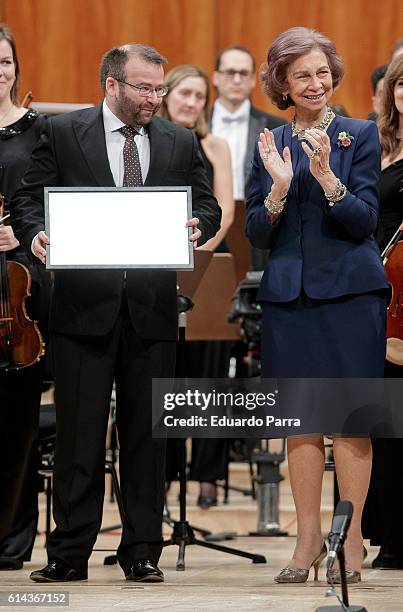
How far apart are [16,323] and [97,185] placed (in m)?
0.55

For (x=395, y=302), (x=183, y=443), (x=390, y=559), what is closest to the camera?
(x=395, y=302)

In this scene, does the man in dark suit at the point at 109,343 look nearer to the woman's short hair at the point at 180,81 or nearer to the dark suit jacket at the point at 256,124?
the woman's short hair at the point at 180,81

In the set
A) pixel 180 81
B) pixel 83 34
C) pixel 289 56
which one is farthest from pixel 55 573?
pixel 83 34

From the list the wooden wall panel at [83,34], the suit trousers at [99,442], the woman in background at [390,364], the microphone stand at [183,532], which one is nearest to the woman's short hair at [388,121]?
the woman in background at [390,364]

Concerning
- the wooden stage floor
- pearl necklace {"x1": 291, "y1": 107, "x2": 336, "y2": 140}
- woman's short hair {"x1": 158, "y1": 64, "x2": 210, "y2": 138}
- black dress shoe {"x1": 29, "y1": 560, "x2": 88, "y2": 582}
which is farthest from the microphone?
woman's short hair {"x1": 158, "y1": 64, "x2": 210, "y2": 138}

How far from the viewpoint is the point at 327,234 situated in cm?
367

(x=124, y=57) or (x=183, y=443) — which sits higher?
(x=124, y=57)

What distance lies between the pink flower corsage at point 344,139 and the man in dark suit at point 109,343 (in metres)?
0.50

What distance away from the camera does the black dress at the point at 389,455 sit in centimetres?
418

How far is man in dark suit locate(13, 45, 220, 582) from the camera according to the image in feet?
12.3

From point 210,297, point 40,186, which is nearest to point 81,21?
point 210,297

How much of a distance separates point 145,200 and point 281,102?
543 mm

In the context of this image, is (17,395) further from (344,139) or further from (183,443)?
(344,139)

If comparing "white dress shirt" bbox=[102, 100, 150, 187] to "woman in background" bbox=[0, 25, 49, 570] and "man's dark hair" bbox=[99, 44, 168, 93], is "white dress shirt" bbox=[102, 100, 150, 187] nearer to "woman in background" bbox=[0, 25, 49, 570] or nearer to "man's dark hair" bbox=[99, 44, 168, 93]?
"man's dark hair" bbox=[99, 44, 168, 93]
